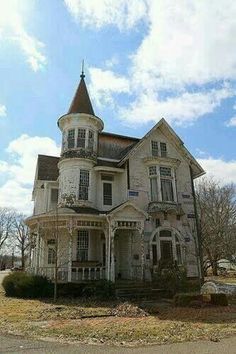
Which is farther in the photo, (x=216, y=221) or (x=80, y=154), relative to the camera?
(x=216, y=221)

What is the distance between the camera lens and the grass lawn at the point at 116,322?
9.59 metres

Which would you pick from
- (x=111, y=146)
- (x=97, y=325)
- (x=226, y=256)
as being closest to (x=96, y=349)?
(x=97, y=325)

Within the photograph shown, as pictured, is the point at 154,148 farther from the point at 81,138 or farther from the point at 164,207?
the point at 81,138

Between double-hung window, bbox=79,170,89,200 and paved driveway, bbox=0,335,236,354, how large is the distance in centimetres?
1529

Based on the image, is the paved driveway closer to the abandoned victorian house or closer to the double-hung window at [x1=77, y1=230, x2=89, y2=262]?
the abandoned victorian house

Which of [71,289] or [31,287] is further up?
[31,287]

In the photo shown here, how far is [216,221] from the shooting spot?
4188 cm

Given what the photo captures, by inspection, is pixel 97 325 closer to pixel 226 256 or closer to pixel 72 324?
pixel 72 324

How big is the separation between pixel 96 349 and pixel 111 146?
20.3 metres

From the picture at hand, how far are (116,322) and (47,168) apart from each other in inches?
745

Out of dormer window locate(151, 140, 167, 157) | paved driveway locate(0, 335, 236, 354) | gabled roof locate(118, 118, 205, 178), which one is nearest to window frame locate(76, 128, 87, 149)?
gabled roof locate(118, 118, 205, 178)

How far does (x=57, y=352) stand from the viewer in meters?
7.90

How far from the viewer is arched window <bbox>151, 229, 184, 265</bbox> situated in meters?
23.5

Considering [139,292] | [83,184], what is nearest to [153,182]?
[83,184]
